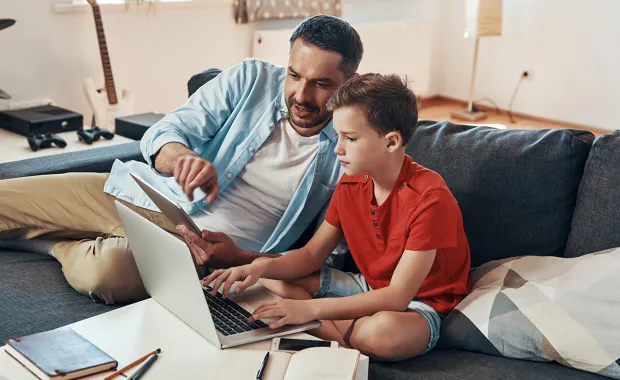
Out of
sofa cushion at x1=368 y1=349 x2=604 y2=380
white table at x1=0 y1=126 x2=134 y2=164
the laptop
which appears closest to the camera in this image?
the laptop

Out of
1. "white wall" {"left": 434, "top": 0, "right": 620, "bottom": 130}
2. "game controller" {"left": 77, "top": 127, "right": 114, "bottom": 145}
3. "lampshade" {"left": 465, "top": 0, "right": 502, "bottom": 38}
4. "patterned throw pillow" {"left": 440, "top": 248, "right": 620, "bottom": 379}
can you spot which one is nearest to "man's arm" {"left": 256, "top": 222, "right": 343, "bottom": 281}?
"patterned throw pillow" {"left": 440, "top": 248, "right": 620, "bottom": 379}

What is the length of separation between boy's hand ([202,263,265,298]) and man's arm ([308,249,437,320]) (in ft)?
0.52

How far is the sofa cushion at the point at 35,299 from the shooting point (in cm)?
158

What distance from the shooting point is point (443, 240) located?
A: 1.52 meters

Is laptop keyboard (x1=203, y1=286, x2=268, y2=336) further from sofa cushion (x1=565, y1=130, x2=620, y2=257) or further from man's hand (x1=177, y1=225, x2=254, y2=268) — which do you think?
sofa cushion (x1=565, y1=130, x2=620, y2=257)

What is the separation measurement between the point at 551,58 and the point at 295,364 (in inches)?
184

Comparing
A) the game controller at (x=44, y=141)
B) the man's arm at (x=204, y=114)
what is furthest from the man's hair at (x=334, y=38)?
the game controller at (x=44, y=141)

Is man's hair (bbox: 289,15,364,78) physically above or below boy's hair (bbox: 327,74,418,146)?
above

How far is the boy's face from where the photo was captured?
1.55 m

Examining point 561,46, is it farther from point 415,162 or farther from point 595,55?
point 415,162

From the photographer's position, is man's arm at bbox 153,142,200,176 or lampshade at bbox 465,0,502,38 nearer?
man's arm at bbox 153,142,200,176

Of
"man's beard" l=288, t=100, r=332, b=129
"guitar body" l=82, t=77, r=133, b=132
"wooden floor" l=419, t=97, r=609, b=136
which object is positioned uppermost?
"man's beard" l=288, t=100, r=332, b=129

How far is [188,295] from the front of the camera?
1.33 meters

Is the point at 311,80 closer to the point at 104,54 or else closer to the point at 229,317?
the point at 229,317
